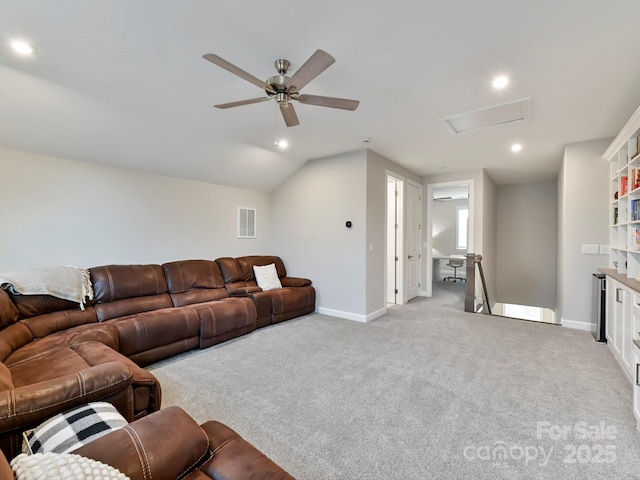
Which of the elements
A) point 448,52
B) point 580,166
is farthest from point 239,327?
point 580,166

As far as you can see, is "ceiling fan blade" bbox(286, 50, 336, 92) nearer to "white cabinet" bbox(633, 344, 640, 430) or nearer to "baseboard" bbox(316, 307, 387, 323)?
"white cabinet" bbox(633, 344, 640, 430)

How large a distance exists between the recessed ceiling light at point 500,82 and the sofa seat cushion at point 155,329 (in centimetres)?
373

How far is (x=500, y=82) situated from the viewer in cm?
252

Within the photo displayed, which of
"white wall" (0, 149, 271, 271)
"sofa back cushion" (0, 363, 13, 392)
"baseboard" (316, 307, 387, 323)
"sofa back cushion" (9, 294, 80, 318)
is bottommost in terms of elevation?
"baseboard" (316, 307, 387, 323)

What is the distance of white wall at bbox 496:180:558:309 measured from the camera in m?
6.63

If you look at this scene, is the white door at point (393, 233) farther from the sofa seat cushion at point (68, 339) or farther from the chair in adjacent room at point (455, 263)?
the sofa seat cushion at point (68, 339)

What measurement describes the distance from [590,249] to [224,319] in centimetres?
484

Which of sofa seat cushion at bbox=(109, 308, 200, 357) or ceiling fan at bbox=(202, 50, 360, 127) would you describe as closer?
ceiling fan at bbox=(202, 50, 360, 127)

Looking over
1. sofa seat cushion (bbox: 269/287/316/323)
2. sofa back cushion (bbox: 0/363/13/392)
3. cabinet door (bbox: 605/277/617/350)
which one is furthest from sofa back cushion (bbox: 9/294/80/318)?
cabinet door (bbox: 605/277/617/350)

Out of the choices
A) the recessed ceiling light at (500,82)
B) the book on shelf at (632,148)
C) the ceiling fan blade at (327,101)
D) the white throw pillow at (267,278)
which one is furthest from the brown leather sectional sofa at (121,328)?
the book on shelf at (632,148)

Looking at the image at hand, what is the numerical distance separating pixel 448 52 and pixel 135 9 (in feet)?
6.79

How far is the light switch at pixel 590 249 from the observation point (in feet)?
12.8

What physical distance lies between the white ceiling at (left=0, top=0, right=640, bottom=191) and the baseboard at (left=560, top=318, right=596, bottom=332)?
96.6 inches

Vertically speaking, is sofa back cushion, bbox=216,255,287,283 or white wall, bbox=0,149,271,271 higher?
white wall, bbox=0,149,271,271
